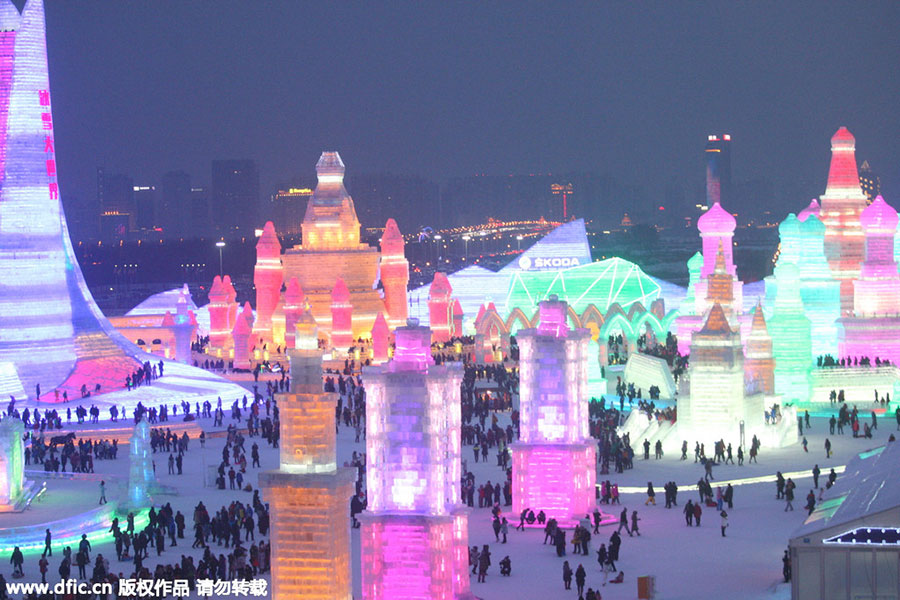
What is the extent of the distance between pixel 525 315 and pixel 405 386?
42.6 m

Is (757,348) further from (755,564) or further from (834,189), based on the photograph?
(755,564)

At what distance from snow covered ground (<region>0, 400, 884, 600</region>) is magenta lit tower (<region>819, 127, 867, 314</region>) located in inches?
603

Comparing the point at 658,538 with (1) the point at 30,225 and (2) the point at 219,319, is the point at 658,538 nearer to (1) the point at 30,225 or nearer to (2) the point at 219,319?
(1) the point at 30,225

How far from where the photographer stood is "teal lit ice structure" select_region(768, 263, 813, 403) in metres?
45.8

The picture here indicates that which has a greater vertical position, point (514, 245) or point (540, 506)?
point (514, 245)

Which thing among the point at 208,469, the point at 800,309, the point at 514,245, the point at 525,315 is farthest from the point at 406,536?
the point at 514,245

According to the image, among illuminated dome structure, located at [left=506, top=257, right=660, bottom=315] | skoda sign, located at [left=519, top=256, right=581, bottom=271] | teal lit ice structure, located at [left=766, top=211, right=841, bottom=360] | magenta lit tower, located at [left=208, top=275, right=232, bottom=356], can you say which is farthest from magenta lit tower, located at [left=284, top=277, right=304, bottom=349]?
skoda sign, located at [left=519, top=256, right=581, bottom=271]

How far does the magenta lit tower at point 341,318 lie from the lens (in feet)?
187

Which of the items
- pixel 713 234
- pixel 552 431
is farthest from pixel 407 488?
pixel 713 234

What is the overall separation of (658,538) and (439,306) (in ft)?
107

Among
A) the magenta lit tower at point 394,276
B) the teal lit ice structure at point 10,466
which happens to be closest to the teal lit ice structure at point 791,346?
the magenta lit tower at point 394,276

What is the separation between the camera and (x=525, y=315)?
6581 centimetres

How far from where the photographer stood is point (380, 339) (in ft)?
172

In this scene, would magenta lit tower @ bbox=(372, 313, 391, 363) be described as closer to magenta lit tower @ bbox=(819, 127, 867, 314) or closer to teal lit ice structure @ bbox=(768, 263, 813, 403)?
teal lit ice structure @ bbox=(768, 263, 813, 403)
